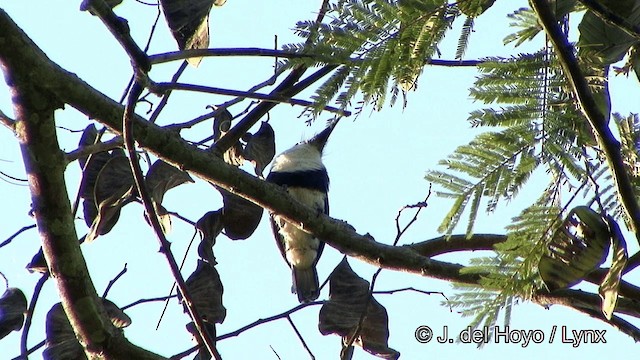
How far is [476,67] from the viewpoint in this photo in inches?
76.8

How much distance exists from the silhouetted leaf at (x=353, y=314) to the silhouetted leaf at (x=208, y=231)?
0.40m

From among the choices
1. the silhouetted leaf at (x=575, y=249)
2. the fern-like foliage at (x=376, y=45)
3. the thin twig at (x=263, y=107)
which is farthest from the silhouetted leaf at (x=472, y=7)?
the thin twig at (x=263, y=107)

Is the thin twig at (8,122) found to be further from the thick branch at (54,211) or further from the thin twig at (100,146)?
the thin twig at (100,146)

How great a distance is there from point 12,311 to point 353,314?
103cm

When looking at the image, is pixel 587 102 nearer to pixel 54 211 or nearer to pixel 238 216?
pixel 54 211

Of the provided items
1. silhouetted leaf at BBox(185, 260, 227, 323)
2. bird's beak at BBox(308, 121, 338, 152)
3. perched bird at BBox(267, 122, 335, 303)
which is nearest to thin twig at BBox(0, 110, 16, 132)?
silhouetted leaf at BBox(185, 260, 227, 323)

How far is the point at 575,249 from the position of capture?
1.86 meters

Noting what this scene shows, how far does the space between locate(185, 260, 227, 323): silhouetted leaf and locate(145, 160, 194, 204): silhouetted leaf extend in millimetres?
272

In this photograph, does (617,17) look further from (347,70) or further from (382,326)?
(382,326)

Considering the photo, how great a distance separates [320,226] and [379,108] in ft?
3.29

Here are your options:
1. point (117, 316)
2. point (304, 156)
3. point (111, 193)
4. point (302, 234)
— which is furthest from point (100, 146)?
point (304, 156)

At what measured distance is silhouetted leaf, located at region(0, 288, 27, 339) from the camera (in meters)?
2.60

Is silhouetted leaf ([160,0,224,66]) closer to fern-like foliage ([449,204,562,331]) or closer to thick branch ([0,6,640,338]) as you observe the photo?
thick branch ([0,6,640,338])

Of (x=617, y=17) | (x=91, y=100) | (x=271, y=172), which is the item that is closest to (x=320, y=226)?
(x=91, y=100)
